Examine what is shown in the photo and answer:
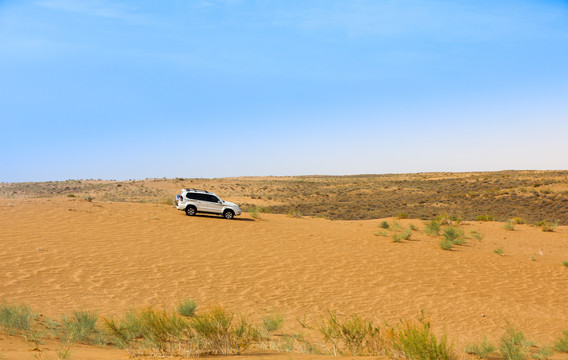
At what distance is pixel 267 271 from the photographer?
16.6m

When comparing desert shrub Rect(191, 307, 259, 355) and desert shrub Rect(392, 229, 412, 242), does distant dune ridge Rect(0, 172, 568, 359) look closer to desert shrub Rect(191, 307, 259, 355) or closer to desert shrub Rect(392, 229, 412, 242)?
desert shrub Rect(392, 229, 412, 242)

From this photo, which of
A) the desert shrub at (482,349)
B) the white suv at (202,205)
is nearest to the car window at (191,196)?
the white suv at (202,205)

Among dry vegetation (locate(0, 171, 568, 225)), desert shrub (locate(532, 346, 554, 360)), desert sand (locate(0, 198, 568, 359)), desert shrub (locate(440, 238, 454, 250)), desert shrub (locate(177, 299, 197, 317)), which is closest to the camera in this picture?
desert shrub (locate(532, 346, 554, 360))

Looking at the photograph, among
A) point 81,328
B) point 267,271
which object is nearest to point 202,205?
point 267,271

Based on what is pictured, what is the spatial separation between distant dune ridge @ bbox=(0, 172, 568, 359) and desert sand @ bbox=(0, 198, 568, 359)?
0.05 meters

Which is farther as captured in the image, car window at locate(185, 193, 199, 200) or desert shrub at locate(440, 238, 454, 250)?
car window at locate(185, 193, 199, 200)

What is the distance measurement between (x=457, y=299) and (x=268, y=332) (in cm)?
770

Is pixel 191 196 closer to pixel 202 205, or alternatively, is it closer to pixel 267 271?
pixel 202 205

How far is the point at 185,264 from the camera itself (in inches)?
663

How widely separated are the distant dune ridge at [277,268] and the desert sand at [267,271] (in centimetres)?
5

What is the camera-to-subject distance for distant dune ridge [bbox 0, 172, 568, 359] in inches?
479

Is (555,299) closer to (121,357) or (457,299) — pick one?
(457,299)

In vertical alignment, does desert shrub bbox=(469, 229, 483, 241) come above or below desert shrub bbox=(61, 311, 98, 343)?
below

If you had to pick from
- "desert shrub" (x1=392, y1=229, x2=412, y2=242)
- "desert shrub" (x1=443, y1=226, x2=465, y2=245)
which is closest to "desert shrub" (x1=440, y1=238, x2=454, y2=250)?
"desert shrub" (x1=443, y1=226, x2=465, y2=245)
